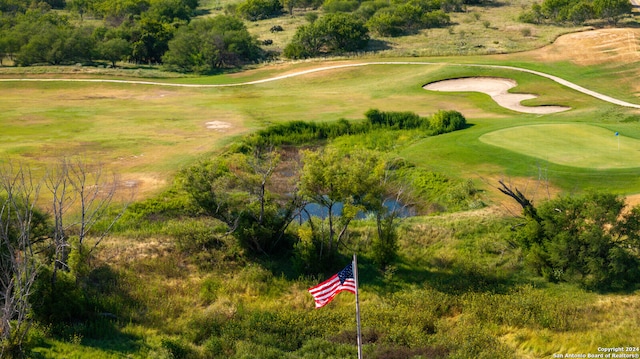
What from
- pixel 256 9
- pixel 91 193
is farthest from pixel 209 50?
pixel 91 193

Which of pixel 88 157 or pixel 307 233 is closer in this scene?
pixel 307 233

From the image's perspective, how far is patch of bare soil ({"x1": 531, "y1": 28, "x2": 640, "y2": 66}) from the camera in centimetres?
8031

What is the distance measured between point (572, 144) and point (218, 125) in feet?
105

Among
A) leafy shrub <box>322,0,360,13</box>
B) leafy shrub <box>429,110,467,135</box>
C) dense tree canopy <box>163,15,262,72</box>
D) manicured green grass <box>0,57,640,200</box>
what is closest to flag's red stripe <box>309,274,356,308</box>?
manicured green grass <box>0,57,640,200</box>

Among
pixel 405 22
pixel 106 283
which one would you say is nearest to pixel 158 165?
pixel 106 283

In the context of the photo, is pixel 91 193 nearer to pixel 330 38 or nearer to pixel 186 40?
pixel 186 40

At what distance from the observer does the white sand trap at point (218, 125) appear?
57.6 meters

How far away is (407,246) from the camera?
34.4 m

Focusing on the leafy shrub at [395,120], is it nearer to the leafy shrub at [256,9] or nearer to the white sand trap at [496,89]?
the white sand trap at [496,89]

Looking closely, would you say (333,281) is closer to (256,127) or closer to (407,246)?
(407,246)

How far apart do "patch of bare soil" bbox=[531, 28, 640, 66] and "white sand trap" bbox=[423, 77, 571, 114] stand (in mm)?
13100

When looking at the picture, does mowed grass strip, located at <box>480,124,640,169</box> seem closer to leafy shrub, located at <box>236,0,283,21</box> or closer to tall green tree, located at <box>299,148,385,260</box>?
tall green tree, located at <box>299,148,385,260</box>

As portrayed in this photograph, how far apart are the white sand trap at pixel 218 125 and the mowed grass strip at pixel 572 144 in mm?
23974

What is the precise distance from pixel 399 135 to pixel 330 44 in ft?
155
